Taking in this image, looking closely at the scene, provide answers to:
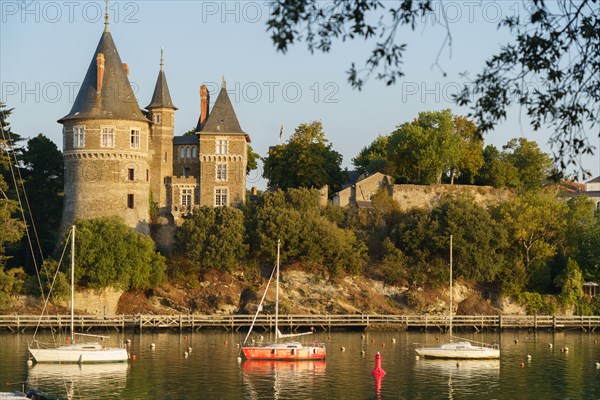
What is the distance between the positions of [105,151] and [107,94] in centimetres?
478

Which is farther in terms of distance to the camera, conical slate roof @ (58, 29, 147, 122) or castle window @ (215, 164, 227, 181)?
castle window @ (215, 164, 227, 181)

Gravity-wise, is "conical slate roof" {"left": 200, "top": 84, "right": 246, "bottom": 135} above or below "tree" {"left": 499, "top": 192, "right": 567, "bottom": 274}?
above

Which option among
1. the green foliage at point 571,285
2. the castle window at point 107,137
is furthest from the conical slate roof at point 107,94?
the green foliage at point 571,285

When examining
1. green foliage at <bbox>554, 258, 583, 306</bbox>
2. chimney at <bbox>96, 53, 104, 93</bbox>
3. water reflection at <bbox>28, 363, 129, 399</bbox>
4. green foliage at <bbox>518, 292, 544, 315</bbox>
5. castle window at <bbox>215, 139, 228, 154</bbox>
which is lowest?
water reflection at <bbox>28, 363, 129, 399</bbox>

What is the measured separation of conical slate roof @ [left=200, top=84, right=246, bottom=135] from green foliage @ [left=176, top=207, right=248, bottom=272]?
883cm

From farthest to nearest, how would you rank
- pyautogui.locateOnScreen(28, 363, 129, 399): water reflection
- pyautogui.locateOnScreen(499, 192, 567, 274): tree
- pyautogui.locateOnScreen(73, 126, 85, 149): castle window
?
1. pyautogui.locateOnScreen(499, 192, 567, 274): tree
2. pyautogui.locateOnScreen(73, 126, 85, 149): castle window
3. pyautogui.locateOnScreen(28, 363, 129, 399): water reflection

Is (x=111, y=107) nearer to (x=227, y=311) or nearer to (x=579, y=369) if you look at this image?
(x=227, y=311)

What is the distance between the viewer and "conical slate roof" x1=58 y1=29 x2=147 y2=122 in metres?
81.9

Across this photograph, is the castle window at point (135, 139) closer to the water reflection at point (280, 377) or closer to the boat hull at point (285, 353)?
the boat hull at point (285, 353)

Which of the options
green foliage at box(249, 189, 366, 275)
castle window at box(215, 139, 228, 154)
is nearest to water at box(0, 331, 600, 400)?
green foliage at box(249, 189, 366, 275)

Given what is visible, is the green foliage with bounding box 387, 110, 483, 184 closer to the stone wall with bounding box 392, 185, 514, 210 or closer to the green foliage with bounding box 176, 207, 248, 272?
the stone wall with bounding box 392, 185, 514, 210

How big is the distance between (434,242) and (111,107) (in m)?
28.1

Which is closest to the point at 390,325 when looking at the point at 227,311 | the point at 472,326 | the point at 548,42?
Result: the point at 472,326

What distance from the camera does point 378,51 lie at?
18.7 m
